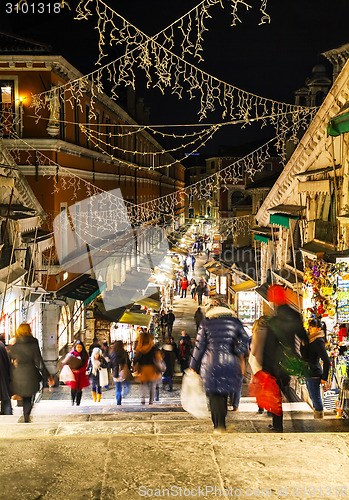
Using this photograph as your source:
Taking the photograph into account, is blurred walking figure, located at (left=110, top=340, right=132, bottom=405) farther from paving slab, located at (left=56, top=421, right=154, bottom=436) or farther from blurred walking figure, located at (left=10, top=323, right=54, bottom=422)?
paving slab, located at (left=56, top=421, right=154, bottom=436)

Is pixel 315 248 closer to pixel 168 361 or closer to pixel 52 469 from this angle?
pixel 168 361

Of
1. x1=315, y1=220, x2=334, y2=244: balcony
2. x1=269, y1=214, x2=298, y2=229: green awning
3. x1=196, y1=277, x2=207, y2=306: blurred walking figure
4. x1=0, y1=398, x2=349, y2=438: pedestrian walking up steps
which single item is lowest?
x1=196, y1=277, x2=207, y2=306: blurred walking figure

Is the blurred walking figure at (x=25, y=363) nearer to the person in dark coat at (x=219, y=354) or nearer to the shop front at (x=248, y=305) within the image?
the person in dark coat at (x=219, y=354)

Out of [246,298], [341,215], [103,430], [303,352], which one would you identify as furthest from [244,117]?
[246,298]

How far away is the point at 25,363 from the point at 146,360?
2.89 m

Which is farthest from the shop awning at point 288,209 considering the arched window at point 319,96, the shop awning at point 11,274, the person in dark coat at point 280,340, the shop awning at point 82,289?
the shop awning at point 82,289

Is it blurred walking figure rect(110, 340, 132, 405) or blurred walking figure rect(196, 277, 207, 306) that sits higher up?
blurred walking figure rect(110, 340, 132, 405)

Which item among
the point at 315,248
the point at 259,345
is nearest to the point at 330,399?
the point at 259,345

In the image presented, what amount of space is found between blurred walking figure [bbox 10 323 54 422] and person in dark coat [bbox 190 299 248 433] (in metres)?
2.76

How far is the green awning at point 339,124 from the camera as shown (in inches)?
364

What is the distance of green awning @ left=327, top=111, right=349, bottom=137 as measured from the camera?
926cm

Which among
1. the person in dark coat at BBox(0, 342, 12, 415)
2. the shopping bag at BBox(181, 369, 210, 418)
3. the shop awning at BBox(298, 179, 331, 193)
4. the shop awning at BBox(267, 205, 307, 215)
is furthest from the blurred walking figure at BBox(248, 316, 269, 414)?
the shop awning at BBox(267, 205, 307, 215)

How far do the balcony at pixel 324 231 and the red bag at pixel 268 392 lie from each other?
20.7 feet

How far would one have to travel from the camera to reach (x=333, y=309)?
10000 mm
